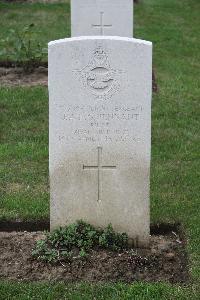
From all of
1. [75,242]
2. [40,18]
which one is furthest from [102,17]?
[75,242]

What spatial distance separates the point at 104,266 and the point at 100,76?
4.13ft

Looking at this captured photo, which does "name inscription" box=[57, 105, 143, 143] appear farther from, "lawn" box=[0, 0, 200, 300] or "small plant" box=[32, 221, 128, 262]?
"lawn" box=[0, 0, 200, 300]

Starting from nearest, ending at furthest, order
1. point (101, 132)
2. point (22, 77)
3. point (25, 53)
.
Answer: point (101, 132)
point (22, 77)
point (25, 53)

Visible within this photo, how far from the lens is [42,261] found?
15.6ft

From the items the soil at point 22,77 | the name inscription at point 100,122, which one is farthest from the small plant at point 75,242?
the soil at point 22,77

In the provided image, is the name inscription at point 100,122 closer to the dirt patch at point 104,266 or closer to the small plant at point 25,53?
the dirt patch at point 104,266

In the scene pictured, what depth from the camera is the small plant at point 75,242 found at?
15.6ft

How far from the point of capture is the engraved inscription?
460cm

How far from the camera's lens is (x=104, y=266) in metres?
4.67

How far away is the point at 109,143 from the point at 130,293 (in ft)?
3.33

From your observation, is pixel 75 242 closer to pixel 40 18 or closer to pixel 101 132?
pixel 101 132

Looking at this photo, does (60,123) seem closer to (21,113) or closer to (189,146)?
(189,146)

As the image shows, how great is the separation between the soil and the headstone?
75 centimetres

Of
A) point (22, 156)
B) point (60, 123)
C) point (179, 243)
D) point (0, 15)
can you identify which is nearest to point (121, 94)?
point (60, 123)
